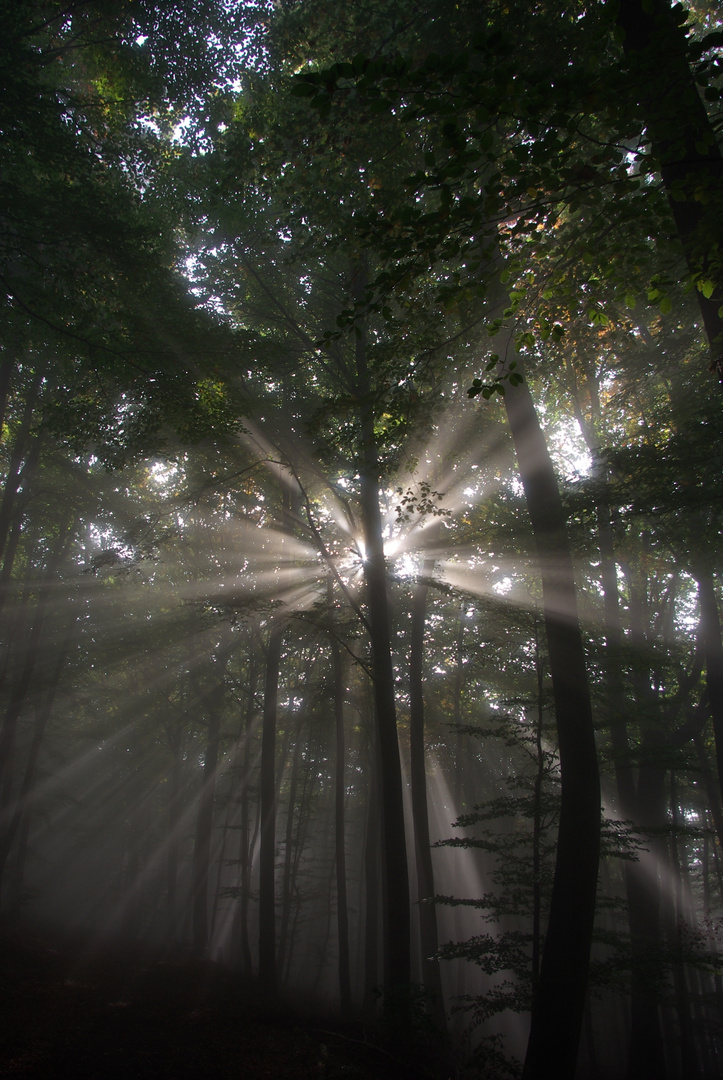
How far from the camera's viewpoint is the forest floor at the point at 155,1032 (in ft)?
21.4

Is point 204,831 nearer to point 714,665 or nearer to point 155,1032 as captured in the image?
point 155,1032

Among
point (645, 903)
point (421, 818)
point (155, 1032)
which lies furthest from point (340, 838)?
point (645, 903)

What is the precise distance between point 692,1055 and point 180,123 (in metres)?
26.3

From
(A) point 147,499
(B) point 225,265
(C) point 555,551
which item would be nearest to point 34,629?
(A) point 147,499

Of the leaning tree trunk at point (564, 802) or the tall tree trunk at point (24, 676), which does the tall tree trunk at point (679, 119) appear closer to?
the leaning tree trunk at point (564, 802)

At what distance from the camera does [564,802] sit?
6.10 meters

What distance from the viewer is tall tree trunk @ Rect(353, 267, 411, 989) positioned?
7.87 meters

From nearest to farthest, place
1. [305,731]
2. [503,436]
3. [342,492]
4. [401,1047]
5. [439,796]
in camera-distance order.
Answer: [401,1047]
[503,436]
[342,492]
[305,731]
[439,796]

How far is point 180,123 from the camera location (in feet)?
37.5

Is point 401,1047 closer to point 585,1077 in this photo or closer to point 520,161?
point 520,161

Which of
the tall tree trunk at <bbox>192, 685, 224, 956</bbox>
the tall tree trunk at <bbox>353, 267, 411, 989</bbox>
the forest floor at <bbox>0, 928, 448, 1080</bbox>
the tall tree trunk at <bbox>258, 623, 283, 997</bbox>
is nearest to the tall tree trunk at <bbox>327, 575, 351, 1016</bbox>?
the tall tree trunk at <bbox>258, 623, 283, 997</bbox>

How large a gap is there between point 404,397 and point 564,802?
5072 mm

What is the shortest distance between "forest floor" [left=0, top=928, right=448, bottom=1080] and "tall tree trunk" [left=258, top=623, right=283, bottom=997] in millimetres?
739

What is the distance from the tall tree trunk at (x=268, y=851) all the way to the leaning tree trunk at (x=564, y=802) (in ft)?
27.5
